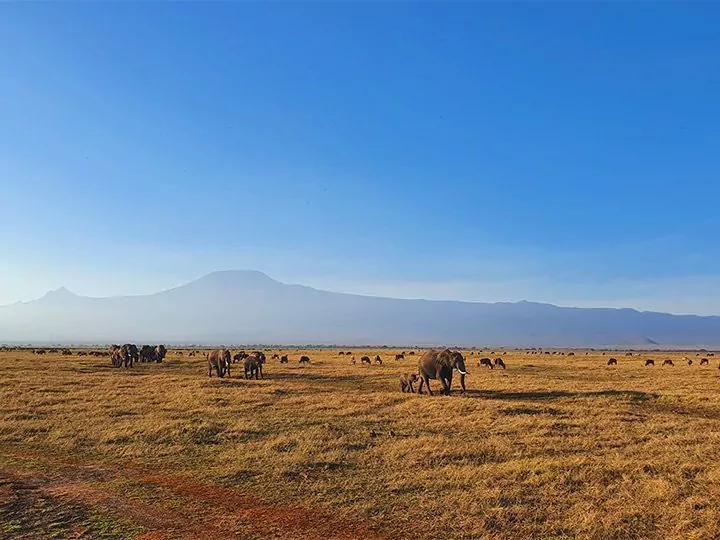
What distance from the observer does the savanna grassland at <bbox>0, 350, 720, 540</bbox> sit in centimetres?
1010

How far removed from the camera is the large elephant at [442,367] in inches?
1146

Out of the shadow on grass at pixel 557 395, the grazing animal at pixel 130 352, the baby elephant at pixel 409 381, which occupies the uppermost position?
the grazing animal at pixel 130 352

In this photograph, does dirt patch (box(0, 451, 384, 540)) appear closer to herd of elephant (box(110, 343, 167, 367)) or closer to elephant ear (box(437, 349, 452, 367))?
elephant ear (box(437, 349, 452, 367))

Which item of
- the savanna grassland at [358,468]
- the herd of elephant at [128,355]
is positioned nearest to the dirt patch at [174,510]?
the savanna grassland at [358,468]

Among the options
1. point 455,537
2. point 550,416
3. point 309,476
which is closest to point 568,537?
point 455,537

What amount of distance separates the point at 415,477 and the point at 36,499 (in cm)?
855

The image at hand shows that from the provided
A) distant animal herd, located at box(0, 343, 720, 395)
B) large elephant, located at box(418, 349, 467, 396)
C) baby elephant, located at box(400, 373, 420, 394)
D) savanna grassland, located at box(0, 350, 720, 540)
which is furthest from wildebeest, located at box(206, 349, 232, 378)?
large elephant, located at box(418, 349, 467, 396)

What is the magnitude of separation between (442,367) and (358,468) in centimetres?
1582

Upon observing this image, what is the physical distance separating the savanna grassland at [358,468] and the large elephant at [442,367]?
12.0ft

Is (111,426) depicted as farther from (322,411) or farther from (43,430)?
(322,411)

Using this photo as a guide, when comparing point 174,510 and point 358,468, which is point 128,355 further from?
point 174,510

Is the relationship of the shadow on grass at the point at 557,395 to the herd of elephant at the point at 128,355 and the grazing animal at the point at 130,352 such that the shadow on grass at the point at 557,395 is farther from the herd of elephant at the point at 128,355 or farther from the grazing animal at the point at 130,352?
the herd of elephant at the point at 128,355

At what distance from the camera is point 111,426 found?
19406 mm

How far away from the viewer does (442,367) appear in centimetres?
2922
